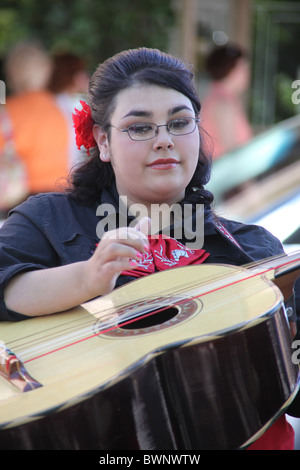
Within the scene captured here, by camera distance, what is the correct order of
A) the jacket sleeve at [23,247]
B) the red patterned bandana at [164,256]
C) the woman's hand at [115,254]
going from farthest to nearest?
the red patterned bandana at [164,256], the jacket sleeve at [23,247], the woman's hand at [115,254]

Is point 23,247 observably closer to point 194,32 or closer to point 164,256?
point 164,256

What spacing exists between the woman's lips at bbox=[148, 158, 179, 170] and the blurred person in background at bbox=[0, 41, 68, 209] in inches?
97.1

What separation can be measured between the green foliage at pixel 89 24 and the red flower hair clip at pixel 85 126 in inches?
201

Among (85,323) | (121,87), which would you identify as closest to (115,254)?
(85,323)

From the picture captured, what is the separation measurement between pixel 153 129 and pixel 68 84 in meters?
3.03

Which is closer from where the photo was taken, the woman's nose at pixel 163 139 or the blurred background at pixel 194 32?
the woman's nose at pixel 163 139

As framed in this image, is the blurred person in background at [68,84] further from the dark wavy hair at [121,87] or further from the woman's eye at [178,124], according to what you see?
the woman's eye at [178,124]

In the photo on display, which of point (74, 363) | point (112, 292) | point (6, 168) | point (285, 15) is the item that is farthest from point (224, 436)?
point (285, 15)

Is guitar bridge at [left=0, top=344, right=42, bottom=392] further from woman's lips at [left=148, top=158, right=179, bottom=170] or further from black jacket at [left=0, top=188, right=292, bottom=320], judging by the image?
woman's lips at [left=148, top=158, right=179, bottom=170]

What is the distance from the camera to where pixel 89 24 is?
6926 millimetres

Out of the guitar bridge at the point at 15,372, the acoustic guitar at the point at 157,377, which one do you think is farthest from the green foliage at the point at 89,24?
the guitar bridge at the point at 15,372

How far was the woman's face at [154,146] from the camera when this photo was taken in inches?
65.4
